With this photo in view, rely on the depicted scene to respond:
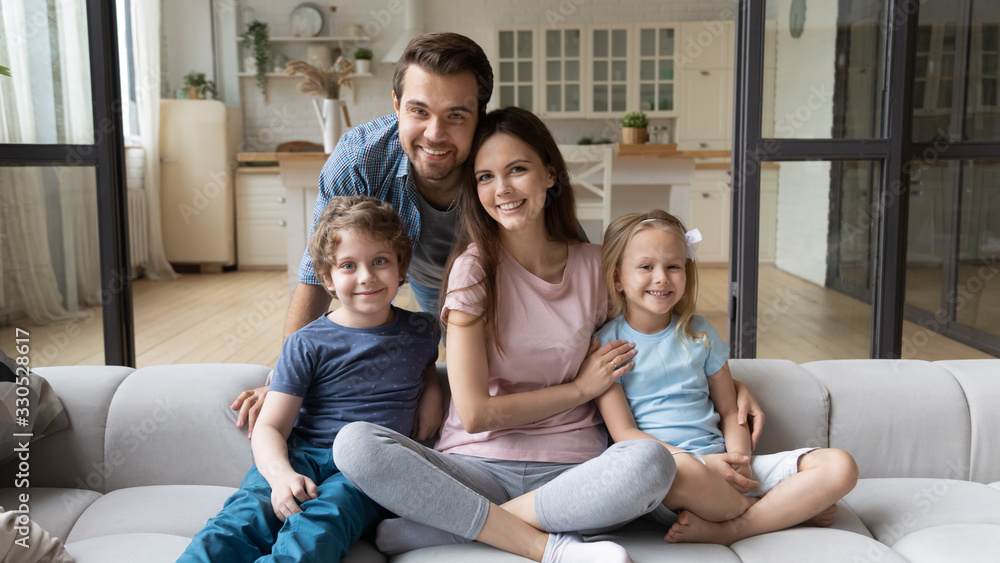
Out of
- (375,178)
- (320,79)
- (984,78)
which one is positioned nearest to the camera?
(375,178)

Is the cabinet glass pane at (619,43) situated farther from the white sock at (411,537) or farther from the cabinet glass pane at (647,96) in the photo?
the white sock at (411,537)

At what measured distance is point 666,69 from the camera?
612cm

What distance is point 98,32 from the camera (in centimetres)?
199

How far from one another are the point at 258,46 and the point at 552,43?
2.38 m

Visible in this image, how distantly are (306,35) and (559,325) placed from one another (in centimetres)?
550

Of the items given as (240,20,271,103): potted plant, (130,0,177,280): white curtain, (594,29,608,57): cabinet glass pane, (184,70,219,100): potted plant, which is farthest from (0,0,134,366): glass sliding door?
(594,29,608,57): cabinet glass pane

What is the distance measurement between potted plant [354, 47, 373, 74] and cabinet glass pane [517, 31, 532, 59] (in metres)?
1.22

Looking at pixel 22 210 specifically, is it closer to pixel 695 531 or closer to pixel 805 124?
pixel 695 531

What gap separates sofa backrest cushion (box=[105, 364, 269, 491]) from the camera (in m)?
1.44

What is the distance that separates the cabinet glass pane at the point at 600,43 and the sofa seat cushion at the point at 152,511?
540cm

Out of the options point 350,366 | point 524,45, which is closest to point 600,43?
point 524,45

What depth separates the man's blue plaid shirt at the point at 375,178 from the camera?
157cm

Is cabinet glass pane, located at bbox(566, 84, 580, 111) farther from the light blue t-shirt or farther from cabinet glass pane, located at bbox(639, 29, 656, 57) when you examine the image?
the light blue t-shirt

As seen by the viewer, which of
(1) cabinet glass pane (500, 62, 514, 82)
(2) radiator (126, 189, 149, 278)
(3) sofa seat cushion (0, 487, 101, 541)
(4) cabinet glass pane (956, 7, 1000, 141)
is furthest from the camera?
(1) cabinet glass pane (500, 62, 514, 82)
